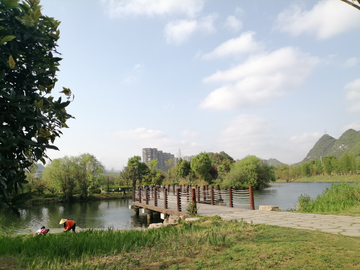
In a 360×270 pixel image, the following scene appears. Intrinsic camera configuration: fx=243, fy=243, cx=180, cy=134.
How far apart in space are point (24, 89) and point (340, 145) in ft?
550

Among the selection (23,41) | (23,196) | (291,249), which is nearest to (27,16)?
(23,41)

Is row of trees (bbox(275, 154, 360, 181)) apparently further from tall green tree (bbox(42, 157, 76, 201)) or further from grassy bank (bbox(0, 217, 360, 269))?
grassy bank (bbox(0, 217, 360, 269))

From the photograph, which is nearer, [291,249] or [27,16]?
[27,16]

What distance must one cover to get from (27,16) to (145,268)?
9.86 feet

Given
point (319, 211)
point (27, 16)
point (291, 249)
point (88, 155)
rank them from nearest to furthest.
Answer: point (27, 16) → point (291, 249) → point (319, 211) → point (88, 155)

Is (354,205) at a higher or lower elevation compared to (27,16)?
Answer: lower

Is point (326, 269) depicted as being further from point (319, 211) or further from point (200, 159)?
point (200, 159)

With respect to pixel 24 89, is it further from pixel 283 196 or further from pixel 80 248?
pixel 283 196

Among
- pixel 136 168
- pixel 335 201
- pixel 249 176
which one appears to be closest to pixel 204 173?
pixel 249 176

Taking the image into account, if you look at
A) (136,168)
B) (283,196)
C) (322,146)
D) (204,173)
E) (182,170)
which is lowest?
(283,196)

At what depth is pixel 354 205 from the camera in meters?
9.05

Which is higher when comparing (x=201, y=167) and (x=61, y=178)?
(x=201, y=167)

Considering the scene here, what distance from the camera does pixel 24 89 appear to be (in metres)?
2.40

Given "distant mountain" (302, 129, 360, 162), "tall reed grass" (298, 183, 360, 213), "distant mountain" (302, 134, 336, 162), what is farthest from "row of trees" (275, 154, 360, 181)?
"distant mountain" (302, 134, 336, 162)
